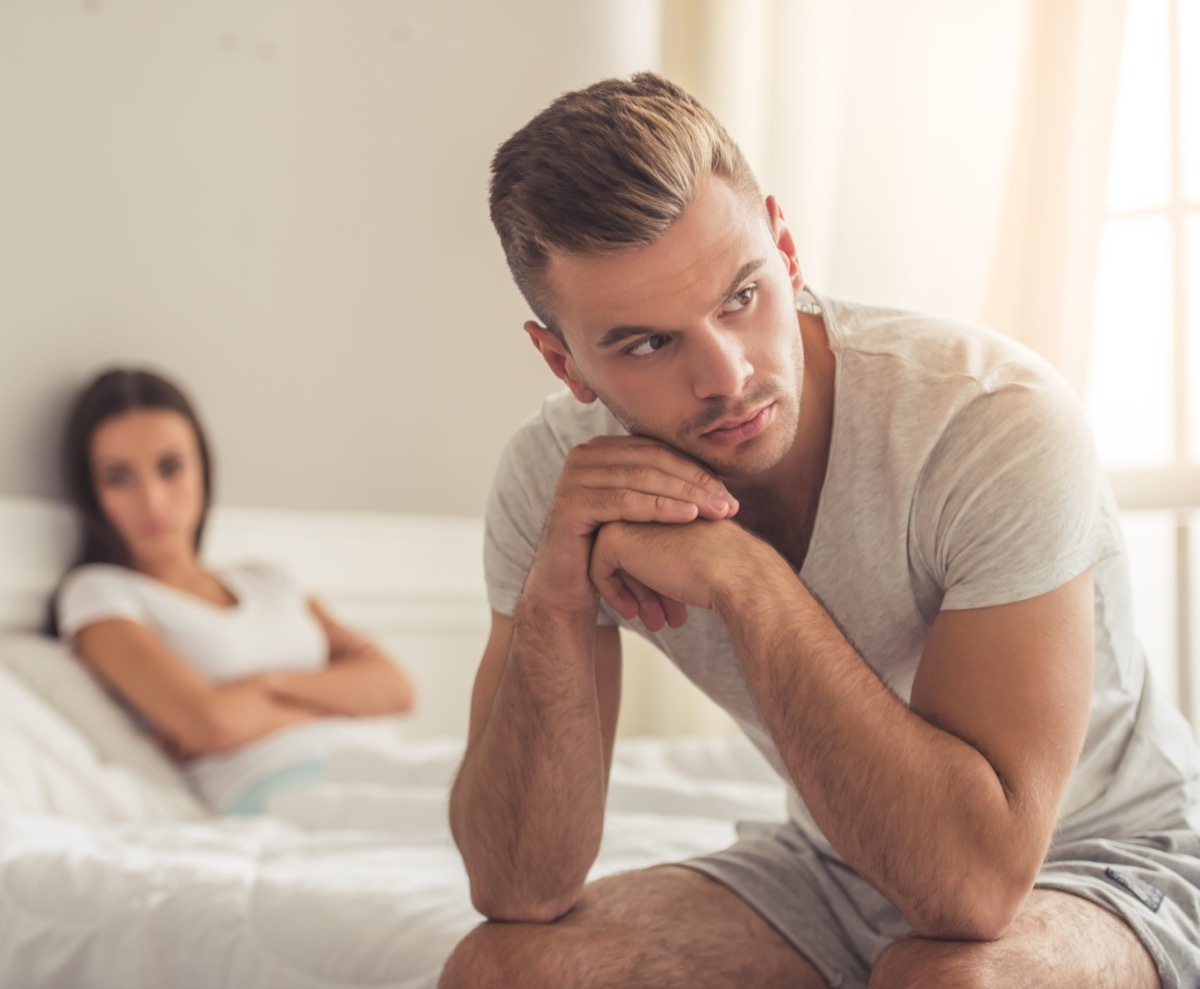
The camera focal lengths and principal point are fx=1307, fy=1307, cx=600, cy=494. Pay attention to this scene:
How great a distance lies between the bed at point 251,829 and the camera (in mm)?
1466

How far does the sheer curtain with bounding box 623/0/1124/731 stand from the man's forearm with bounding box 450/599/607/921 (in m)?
1.73

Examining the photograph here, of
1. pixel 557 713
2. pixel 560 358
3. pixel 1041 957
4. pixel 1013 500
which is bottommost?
pixel 1041 957

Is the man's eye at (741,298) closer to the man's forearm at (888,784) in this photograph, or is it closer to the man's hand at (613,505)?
the man's hand at (613,505)

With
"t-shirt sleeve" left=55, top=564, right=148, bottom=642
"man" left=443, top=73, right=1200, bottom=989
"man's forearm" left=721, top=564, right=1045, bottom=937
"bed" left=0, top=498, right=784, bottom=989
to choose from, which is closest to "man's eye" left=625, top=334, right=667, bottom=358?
"man" left=443, top=73, right=1200, bottom=989

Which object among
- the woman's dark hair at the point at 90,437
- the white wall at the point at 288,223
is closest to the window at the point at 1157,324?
the white wall at the point at 288,223

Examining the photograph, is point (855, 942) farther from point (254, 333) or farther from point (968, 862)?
point (254, 333)

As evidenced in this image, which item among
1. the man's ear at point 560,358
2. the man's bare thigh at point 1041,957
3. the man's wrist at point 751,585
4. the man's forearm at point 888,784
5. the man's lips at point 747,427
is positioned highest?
the man's ear at point 560,358

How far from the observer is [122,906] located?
1.55 meters

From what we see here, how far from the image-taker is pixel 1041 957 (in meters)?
1.03

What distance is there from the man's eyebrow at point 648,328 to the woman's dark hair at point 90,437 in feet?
5.21

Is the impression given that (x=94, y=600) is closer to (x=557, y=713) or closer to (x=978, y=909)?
(x=557, y=713)

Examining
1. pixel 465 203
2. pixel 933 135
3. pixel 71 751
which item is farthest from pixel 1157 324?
pixel 71 751

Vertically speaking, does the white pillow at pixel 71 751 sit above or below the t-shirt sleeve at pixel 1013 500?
below

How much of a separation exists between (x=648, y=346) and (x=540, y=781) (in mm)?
430
